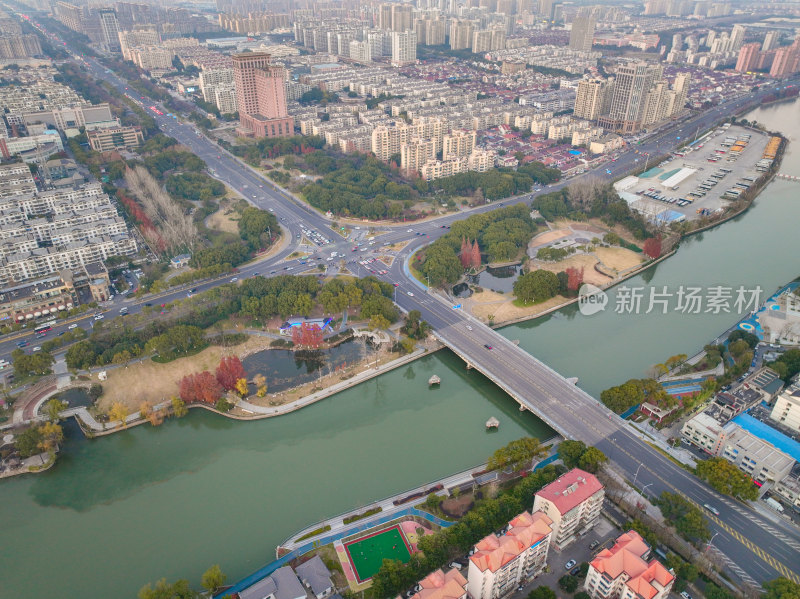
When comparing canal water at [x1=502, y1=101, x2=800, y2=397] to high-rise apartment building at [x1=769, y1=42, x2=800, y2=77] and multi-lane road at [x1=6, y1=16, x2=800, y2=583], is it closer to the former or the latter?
multi-lane road at [x1=6, y1=16, x2=800, y2=583]

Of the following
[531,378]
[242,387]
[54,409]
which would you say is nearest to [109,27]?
[54,409]

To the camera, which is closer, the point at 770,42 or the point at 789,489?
the point at 789,489

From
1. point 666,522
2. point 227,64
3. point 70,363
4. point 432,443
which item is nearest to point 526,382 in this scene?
point 432,443

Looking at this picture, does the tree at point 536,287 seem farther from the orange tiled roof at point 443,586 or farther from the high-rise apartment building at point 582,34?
the high-rise apartment building at point 582,34

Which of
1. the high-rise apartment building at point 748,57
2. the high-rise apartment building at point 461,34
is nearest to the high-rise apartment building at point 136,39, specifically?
the high-rise apartment building at point 461,34

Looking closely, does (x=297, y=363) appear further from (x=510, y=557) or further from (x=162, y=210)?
(x=162, y=210)

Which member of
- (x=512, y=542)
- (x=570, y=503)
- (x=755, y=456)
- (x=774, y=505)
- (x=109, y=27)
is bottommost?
(x=774, y=505)

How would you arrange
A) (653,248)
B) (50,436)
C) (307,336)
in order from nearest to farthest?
(50,436) → (307,336) → (653,248)
